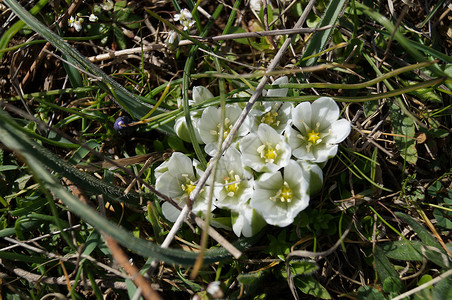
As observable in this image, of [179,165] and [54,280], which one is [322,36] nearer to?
[179,165]

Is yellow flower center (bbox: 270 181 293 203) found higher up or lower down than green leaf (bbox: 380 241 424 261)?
higher up

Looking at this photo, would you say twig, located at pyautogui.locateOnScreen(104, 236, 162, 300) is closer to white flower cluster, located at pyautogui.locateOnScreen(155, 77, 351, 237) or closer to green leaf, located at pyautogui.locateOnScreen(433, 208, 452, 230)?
white flower cluster, located at pyautogui.locateOnScreen(155, 77, 351, 237)

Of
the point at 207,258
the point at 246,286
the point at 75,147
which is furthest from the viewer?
the point at 75,147

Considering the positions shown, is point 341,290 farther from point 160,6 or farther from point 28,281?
point 160,6

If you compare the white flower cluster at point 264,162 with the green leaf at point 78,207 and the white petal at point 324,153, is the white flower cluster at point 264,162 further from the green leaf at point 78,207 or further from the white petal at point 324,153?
A: the green leaf at point 78,207

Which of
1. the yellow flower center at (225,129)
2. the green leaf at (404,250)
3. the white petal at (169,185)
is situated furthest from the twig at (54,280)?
the green leaf at (404,250)

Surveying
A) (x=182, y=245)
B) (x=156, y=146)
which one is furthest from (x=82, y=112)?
(x=182, y=245)

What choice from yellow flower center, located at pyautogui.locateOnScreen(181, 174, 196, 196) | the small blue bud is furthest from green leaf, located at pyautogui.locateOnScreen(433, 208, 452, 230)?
the small blue bud
